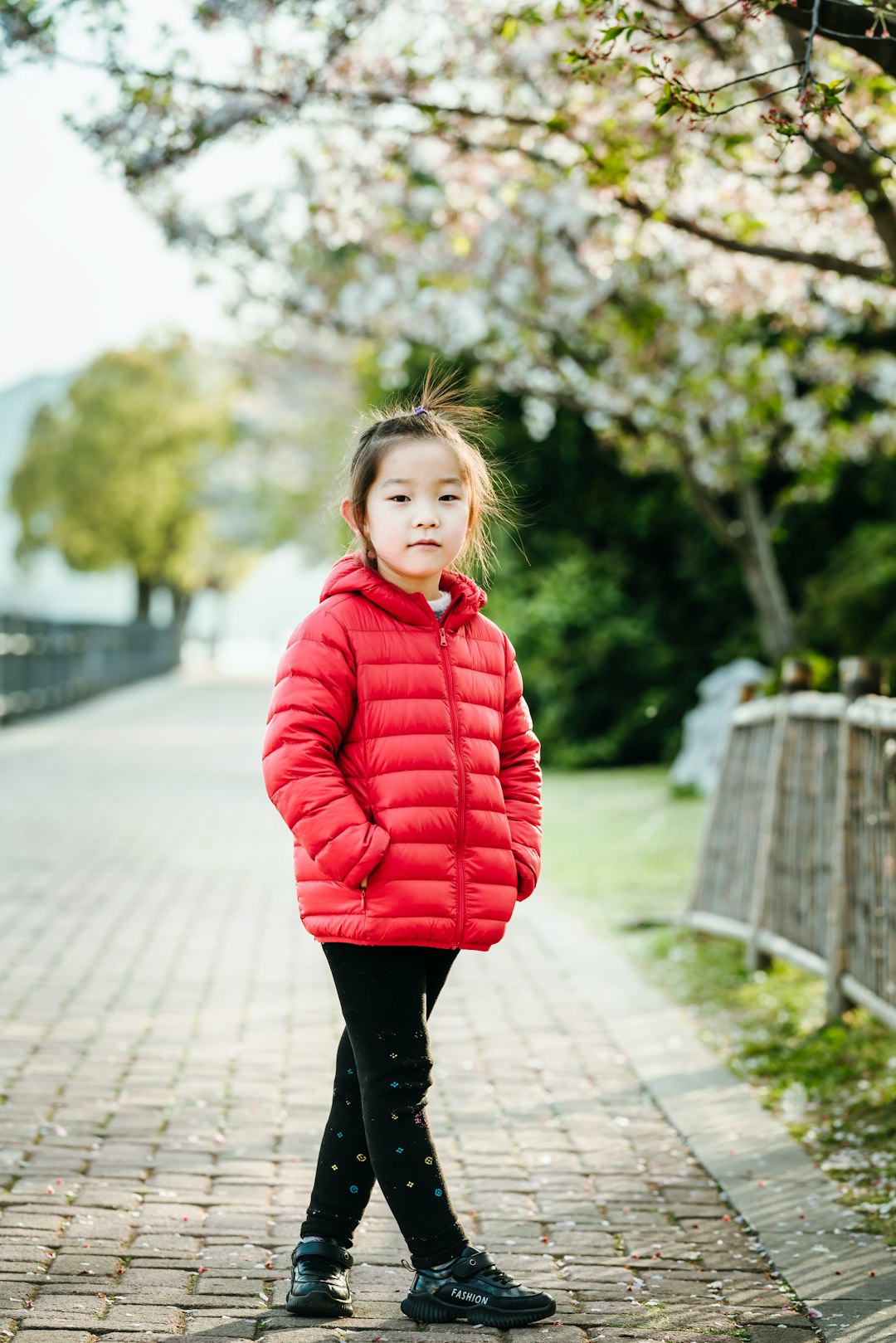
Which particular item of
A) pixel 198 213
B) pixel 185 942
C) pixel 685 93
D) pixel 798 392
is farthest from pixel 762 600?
pixel 685 93

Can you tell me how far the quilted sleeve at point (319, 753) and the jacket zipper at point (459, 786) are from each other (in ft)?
0.58

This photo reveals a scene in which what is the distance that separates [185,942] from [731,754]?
2.91 m

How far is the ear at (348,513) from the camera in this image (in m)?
3.41

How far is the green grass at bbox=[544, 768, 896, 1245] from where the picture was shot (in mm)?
4734

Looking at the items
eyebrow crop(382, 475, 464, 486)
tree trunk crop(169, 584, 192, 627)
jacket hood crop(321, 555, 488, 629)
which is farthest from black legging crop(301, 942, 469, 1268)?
tree trunk crop(169, 584, 192, 627)

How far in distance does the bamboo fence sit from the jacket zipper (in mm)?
2507

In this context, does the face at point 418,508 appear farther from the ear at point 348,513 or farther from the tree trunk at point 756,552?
the tree trunk at point 756,552

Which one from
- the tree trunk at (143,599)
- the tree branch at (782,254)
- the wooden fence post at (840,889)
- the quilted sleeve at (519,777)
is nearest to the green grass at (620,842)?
the wooden fence post at (840,889)

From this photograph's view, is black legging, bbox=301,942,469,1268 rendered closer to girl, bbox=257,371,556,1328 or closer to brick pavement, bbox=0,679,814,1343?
girl, bbox=257,371,556,1328

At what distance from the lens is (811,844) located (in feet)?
21.2

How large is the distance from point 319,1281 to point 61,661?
24.6m

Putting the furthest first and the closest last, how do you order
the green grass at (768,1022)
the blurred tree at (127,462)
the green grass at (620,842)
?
the blurred tree at (127,462)
the green grass at (620,842)
the green grass at (768,1022)

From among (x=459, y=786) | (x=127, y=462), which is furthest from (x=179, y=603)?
(x=459, y=786)

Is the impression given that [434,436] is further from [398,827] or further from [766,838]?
[766,838]
